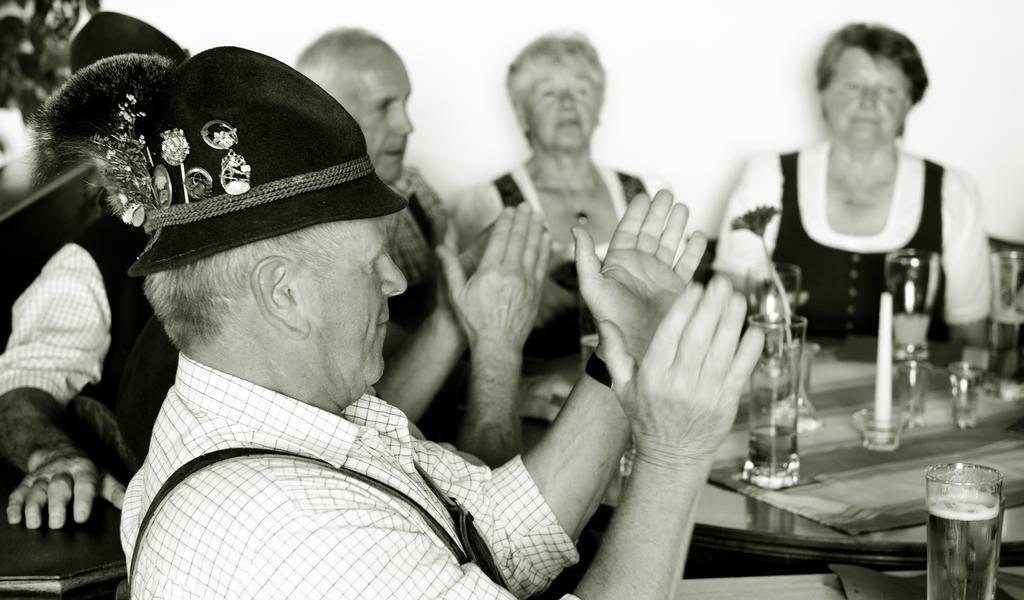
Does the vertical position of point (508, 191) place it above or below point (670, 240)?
below

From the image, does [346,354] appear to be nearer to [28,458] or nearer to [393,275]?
[393,275]

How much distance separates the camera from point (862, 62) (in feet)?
11.9

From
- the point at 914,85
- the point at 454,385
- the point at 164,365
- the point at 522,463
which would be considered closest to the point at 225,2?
the point at 454,385

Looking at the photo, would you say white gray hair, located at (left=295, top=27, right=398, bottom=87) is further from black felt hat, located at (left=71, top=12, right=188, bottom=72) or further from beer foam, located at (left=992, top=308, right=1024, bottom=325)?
beer foam, located at (left=992, top=308, right=1024, bottom=325)

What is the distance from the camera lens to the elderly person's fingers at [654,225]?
5.35 ft

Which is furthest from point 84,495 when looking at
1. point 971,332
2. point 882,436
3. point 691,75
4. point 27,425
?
point 691,75

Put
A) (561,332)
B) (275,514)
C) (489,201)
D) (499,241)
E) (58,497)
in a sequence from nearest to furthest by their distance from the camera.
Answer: (275,514) → (58,497) → (499,241) → (561,332) → (489,201)

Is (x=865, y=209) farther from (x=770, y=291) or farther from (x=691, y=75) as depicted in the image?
(x=770, y=291)

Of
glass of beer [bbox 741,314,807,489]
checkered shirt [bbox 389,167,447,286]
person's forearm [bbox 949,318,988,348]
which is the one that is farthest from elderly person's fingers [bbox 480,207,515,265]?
person's forearm [bbox 949,318,988,348]

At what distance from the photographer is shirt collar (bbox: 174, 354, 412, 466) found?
50.8 inches

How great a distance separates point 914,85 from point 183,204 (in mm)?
2871

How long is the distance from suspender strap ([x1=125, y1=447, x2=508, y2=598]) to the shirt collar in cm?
4

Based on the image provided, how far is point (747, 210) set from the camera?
369 cm

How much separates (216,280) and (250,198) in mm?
98
